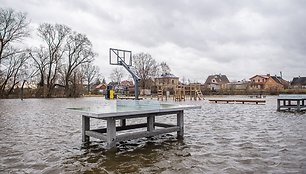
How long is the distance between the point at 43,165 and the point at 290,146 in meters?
4.93

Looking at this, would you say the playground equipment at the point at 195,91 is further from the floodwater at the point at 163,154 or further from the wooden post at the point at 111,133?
the wooden post at the point at 111,133

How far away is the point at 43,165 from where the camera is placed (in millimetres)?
4008

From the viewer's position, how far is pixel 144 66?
55.6 m

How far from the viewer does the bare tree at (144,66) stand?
5488 cm

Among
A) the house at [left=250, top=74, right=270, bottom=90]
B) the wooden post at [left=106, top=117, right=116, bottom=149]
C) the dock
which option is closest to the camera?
the wooden post at [left=106, top=117, right=116, bottom=149]

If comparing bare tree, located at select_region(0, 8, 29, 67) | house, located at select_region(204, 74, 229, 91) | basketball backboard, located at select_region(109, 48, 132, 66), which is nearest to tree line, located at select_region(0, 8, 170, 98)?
bare tree, located at select_region(0, 8, 29, 67)

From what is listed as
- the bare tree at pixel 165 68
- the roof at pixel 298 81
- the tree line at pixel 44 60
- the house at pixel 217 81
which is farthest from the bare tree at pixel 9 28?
the roof at pixel 298 81

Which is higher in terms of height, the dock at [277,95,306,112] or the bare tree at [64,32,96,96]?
the bare tree at [64,32,96,96]

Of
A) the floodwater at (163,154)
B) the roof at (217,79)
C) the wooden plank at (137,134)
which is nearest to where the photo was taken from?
the floodwater at (163,154)

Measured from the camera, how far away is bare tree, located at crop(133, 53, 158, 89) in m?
54.9

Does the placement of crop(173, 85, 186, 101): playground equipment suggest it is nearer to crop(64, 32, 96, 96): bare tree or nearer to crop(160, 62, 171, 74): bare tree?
crop(64, 32, 96, 96): bare tree

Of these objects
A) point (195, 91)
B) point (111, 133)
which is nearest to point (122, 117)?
point (111, 133)

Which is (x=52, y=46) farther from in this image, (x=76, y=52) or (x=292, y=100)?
(x=292, y=100)

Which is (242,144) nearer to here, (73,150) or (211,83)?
(73,150)
